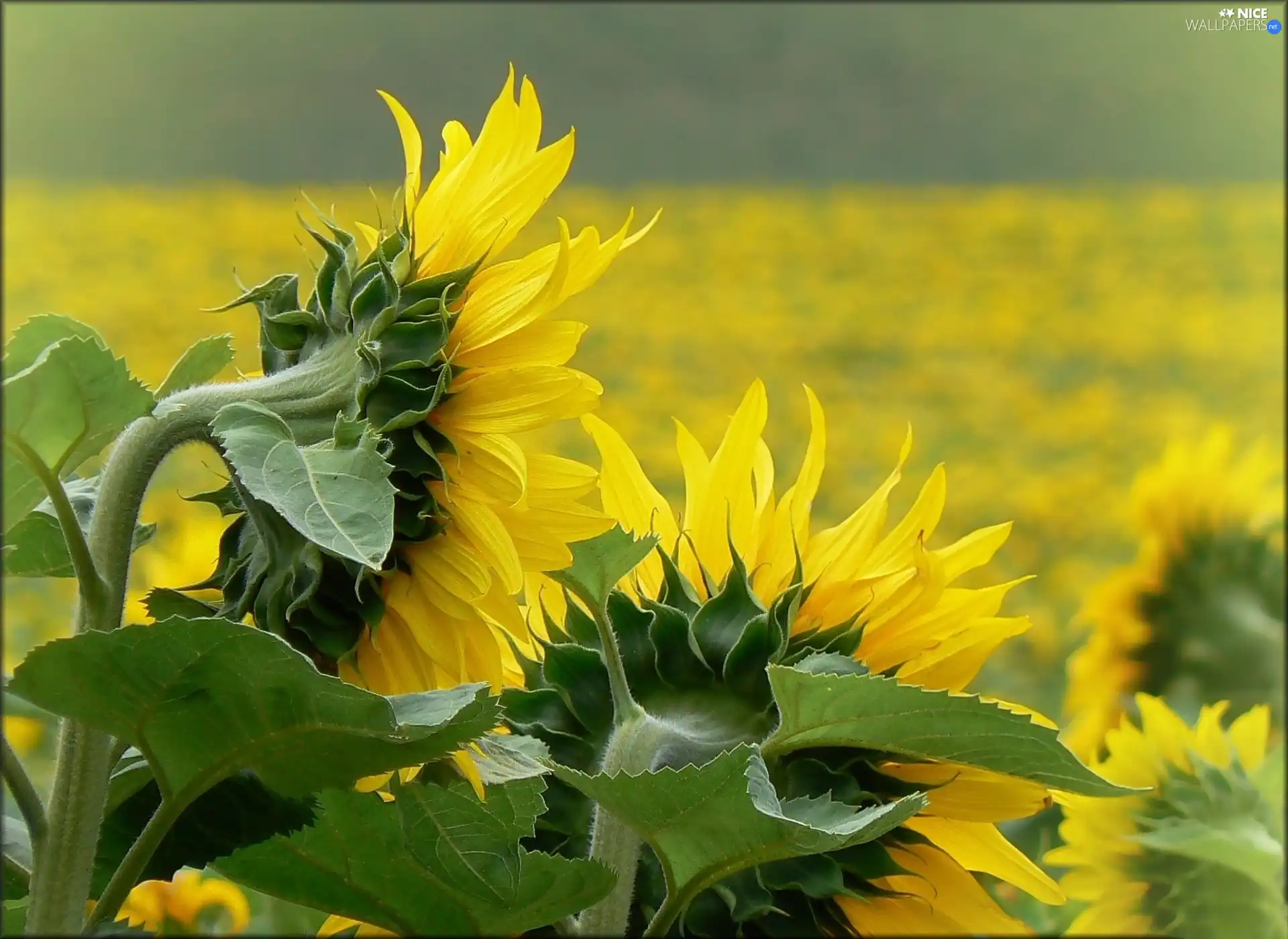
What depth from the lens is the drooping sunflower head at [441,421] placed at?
34cm

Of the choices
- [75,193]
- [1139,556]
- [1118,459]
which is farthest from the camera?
[75,193]

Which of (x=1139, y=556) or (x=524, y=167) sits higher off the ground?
(x=524, y=167)

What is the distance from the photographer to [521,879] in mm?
287

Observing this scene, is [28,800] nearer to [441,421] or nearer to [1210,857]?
[441,421]

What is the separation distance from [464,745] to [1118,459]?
335 centimetres

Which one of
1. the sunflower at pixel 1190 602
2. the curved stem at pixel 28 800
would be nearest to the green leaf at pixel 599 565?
the curved stem at pixel 28 800

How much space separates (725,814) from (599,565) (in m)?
0.08

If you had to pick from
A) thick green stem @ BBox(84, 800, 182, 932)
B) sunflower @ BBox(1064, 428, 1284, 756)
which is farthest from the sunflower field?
sunflower @ BBox(1064, 428, 1284, 756)

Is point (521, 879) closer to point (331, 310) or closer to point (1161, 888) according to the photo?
point (331, 310)

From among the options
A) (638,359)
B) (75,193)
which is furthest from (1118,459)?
(75,193)

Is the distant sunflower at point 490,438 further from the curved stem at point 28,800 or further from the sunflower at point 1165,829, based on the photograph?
the sunflower at point 1165,829

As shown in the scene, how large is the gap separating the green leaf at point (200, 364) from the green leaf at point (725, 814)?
0.14 metres

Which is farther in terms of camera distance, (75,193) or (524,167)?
(75,193)

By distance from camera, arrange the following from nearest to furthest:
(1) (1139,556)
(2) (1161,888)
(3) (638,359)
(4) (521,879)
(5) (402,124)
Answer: (4) (521,879)
(5) (402,124)
(2) (1161,888)
(1) (1139,556)
(3) (638,359)
